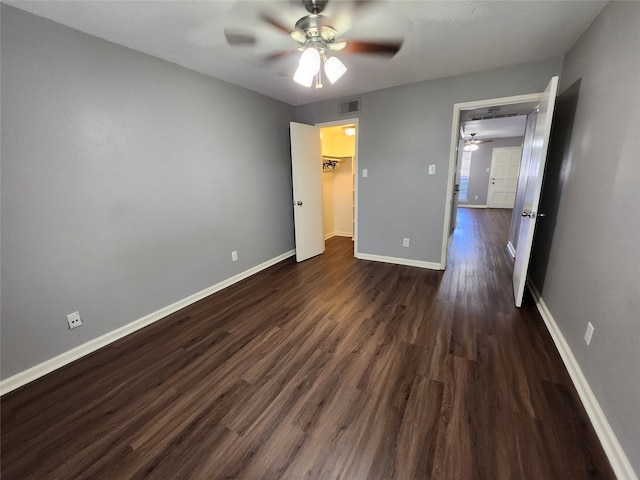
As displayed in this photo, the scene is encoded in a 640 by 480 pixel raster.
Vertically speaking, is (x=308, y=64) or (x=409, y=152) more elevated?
(x=308, y=64)

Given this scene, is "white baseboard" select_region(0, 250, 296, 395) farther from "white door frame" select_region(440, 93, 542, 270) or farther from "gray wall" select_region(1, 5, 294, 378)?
"white door frame" select_region(440, 93, 542, 270)

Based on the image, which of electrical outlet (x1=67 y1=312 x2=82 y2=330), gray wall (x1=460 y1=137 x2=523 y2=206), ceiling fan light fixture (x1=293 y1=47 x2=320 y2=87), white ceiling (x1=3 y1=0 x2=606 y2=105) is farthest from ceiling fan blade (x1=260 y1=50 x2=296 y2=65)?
gray wall (x1=460 y1=137 x2=523 y2=206)

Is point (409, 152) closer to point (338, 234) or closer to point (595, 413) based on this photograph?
point (338, 234)

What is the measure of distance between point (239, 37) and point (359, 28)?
869mm

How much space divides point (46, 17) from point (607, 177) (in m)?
3.62

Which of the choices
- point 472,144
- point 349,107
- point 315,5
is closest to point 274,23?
point 315,5

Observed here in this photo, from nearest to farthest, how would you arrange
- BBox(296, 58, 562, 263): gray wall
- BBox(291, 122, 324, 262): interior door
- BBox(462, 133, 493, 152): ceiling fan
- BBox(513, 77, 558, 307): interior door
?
1. BBox(513, 77, 558, 307): interior door
2. BBox(296, 58, 562, 263): gray wall
3. BBox(291, 122, 324, 262): interior door
4. BBox(462, 133, 493, 152): ceiling fan

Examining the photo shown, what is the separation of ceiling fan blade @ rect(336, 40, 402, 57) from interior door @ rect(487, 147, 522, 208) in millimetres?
8662

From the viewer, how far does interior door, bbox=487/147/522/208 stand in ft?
28.6

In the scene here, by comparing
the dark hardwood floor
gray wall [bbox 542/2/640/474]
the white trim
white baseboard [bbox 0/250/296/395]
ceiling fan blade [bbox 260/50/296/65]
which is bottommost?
the dark hardwood floor

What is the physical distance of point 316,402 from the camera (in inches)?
61.4

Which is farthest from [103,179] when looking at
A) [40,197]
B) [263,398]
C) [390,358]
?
[390,358]

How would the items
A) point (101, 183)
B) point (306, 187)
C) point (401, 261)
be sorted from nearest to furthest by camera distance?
point (101, 183) → point (401, 261) → point (306, 187)

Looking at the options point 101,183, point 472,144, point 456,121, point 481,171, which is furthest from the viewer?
point 481,171
